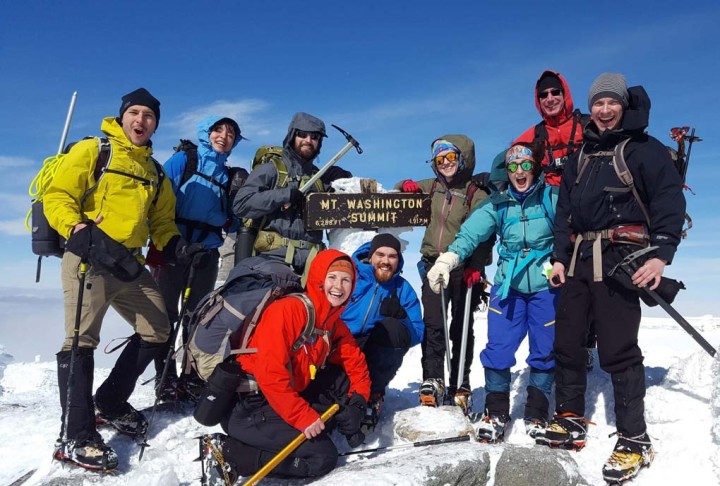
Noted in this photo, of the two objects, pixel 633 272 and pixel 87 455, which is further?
pixel 87 455

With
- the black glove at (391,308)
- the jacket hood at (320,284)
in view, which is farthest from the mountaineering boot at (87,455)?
the black glove at (391,308)

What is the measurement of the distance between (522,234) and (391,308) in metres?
1.44

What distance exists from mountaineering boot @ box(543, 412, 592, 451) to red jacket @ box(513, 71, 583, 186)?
215 centimetres

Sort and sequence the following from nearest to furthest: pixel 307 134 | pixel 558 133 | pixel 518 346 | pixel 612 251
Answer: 1. pixel 612 251
2. pixel 518 346
3. pixel 558 133
4. pixel 307 134

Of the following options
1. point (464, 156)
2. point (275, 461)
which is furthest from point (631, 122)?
point (275, 461)

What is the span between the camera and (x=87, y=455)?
4141 mm

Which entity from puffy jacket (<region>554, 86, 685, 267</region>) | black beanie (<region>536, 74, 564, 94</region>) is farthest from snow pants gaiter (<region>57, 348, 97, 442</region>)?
black beanie (<region>536, 74, 564, 94</region>)

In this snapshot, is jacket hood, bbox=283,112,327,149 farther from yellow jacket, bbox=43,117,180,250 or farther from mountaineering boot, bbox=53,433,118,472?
mountaineering boot, bbox=53,433,118,472

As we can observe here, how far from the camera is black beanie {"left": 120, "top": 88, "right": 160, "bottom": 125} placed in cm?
464

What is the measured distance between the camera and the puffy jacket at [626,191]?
3.88m

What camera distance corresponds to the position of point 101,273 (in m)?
4.34

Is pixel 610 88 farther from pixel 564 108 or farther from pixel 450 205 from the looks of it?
pixel 450 205

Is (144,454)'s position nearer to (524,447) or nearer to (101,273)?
(101,273)

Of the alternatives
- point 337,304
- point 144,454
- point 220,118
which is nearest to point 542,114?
point 337,304
